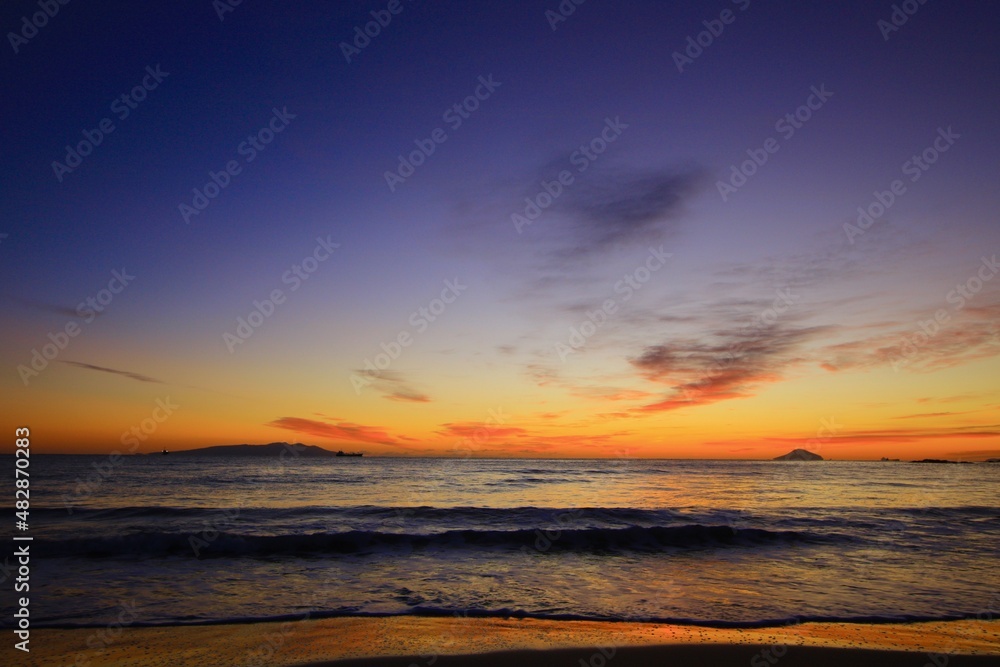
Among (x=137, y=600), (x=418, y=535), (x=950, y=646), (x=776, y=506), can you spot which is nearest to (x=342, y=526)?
(x=418, y=535)

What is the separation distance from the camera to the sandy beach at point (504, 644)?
7.57 m

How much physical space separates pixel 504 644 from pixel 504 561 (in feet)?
26.3

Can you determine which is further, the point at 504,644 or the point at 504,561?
the point at 504,561

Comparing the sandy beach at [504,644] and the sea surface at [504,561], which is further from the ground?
the sandy beach at [504,644]

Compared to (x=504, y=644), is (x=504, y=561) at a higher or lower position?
lower

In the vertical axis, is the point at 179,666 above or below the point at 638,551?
above

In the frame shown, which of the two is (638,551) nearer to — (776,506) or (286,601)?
(286,601)

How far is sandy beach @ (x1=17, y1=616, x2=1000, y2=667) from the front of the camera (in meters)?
7.57

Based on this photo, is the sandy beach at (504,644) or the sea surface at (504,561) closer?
the sandy beach at (504,644)

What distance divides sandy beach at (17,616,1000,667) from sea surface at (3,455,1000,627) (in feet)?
2.48

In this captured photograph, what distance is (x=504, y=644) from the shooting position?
8.21 m

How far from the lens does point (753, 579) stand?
43.8 ft

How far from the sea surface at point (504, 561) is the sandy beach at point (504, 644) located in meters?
0.76

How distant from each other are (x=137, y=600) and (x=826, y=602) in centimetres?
1568
